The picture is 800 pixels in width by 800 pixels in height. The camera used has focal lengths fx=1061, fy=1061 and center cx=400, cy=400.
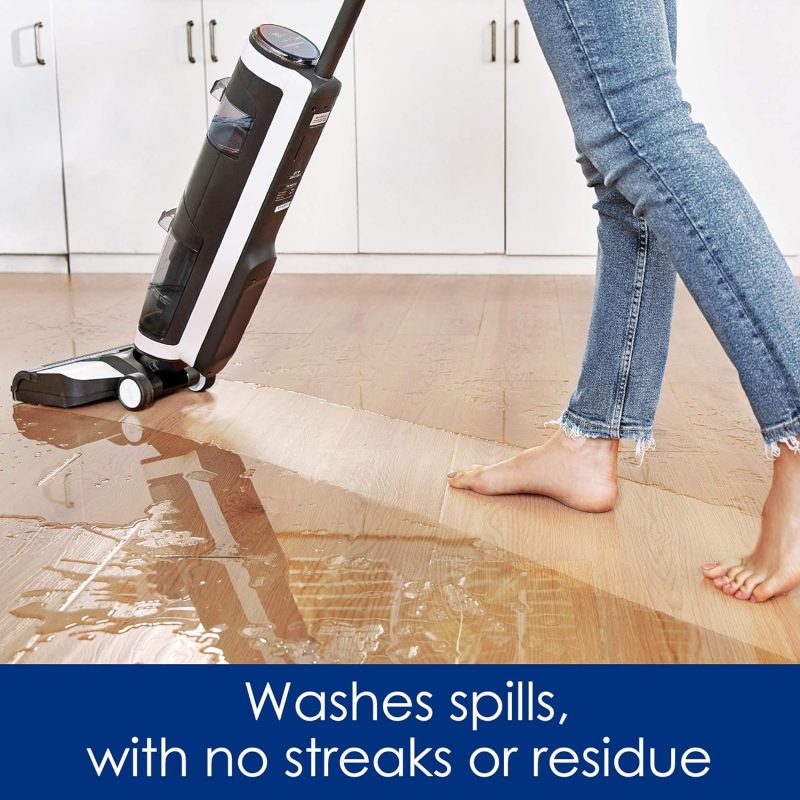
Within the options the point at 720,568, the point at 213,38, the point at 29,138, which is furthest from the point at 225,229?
the point at 29,138

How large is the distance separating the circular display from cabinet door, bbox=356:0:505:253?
1.86 m

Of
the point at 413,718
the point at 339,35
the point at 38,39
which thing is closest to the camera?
the point at 413,718

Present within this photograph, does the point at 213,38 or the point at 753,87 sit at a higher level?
the point at 213,38

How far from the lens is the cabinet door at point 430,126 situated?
3.42 m

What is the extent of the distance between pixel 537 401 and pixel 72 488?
86 centimetres

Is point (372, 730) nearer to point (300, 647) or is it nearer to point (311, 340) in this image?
point (300, 647)

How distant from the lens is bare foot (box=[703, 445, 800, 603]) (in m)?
1.06

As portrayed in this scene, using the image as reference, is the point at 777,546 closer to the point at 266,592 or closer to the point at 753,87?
the point at 266,592

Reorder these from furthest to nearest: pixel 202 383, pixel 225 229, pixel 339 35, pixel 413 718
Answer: pixel 202 383 → pixel 225 229 → pixel 339 35 → pixel 413 718

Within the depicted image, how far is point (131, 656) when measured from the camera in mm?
963

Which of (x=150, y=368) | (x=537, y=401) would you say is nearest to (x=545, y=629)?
(x=537, y=401)

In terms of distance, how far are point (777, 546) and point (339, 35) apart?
96 centimetres

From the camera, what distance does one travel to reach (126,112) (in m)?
3.59

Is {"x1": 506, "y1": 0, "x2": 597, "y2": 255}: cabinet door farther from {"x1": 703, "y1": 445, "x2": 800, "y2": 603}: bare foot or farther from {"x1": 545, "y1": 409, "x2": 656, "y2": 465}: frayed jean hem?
{"x1": 703, "y1": 445, "x2": 800, "y2": 603}: bare foot
